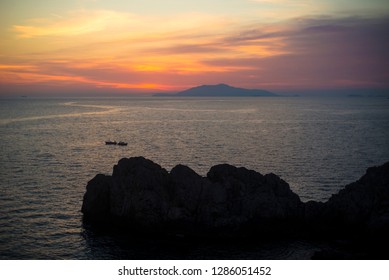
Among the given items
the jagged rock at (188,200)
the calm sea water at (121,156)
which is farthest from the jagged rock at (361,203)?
the calm sea water at (121,156)

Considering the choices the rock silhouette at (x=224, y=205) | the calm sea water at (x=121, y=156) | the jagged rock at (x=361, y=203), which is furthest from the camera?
the jagged rock at (x=361, y=203)

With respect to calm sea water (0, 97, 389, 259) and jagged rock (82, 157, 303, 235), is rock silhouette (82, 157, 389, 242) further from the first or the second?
calm sea water (0, 97, 389, 259)

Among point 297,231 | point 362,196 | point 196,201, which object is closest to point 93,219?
point 196,201

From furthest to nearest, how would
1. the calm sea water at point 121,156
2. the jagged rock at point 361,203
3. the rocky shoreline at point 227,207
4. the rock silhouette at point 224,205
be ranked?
the jagged rock at point 361,203
the rock silhouette at point 224,205
the rocky shoreline at point 227,207
the calm sea water at point 121,156

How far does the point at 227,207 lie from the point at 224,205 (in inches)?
14.0

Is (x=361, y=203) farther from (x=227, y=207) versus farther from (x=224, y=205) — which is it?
(x=224, y=205)

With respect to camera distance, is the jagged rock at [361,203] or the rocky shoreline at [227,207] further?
the jagged rock at [361,203]

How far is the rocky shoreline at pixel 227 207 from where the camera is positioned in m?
33.2

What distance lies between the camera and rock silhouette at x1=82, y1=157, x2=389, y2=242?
110ft

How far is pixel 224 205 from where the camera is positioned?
34531 mm

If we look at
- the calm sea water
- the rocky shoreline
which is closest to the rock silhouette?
the rocky shoreline

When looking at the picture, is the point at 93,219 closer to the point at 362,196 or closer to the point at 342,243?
the point at 342,243

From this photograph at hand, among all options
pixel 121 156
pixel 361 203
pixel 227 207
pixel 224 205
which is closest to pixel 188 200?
pixel 224 205

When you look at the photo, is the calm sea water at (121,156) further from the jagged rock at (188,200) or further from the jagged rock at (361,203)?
the jagged rock at (361,203)
